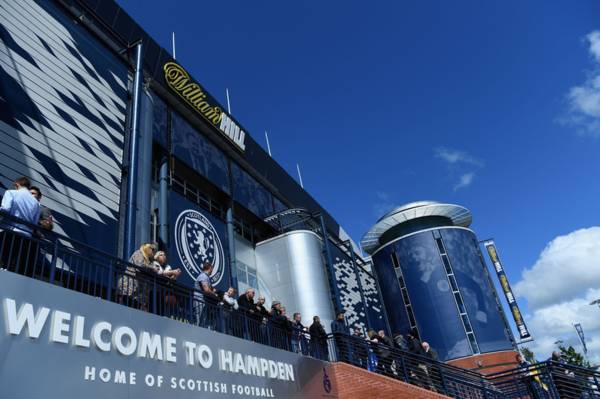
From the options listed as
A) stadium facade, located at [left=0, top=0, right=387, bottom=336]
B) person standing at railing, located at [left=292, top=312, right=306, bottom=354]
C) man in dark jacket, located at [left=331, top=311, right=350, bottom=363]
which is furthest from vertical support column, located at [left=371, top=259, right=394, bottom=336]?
person standing at railing, located at [left=292, top=312, right=306, bottom=354]

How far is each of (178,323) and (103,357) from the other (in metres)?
1.69

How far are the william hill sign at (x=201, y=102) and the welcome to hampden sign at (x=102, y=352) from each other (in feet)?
43.1

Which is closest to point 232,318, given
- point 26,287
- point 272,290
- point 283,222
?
point 26,287

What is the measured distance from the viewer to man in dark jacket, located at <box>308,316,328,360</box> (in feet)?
40.4

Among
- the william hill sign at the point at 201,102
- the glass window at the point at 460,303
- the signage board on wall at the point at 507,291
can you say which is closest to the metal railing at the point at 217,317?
the william hill sign at the point at 201,102

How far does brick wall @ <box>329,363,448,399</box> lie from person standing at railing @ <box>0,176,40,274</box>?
837 cm

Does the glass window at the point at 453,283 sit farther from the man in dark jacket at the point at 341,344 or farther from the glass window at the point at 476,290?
the man in dark jacket at the point at 341,344

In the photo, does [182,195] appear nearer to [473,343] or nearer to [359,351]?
[359,351]

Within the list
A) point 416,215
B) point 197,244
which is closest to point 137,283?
point 197,244

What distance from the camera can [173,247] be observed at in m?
16.2

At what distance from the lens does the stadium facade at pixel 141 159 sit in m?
11.8

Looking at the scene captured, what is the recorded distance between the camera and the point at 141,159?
51.4 ft

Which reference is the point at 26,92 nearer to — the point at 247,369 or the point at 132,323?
the point at 132,323

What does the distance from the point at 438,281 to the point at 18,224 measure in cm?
2638
